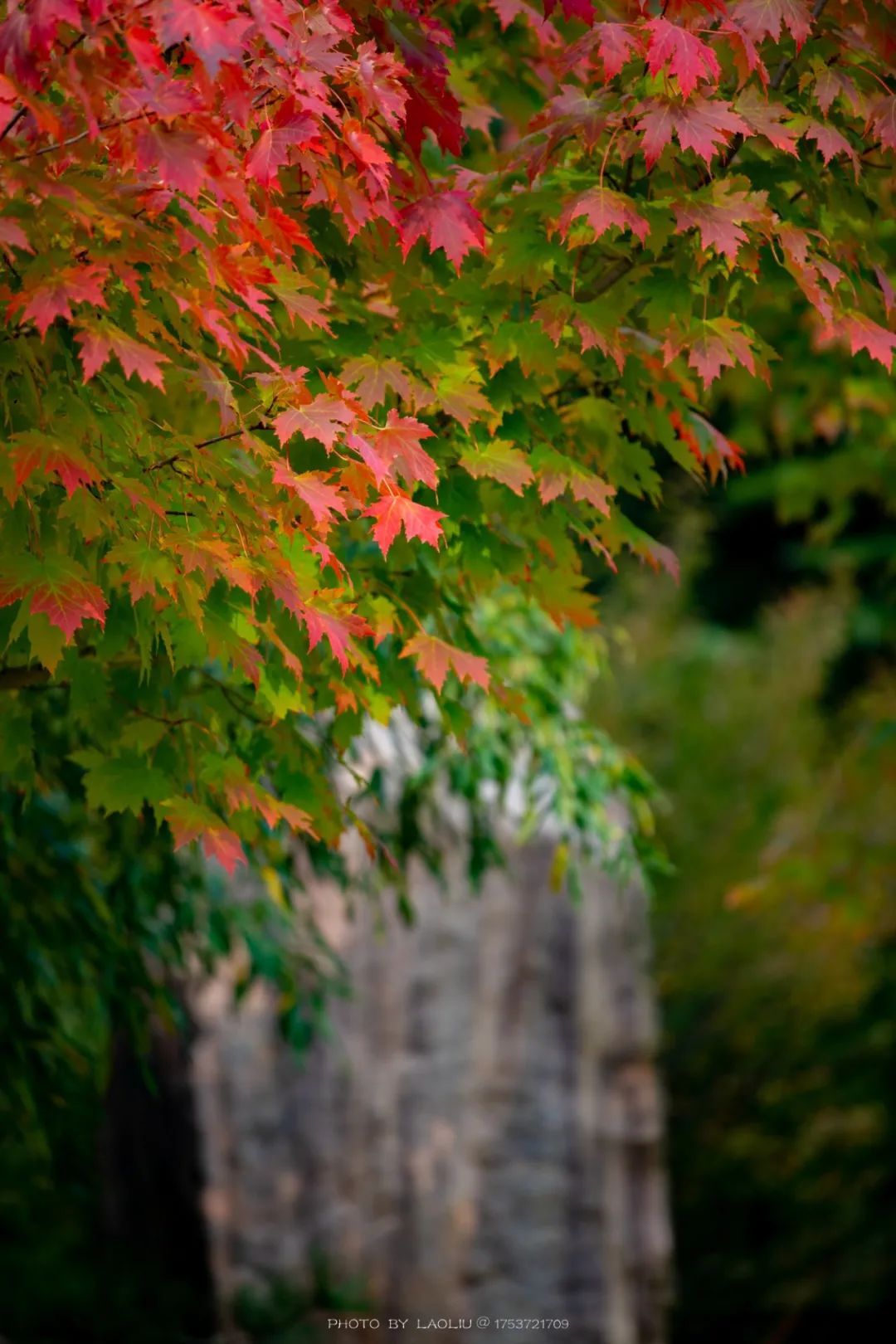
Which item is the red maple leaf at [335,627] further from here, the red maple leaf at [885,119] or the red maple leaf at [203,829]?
the red maple leaf at [885,119]

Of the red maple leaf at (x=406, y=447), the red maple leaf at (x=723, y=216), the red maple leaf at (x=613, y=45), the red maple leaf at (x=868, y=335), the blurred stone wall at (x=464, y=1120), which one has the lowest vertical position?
the blurred stone wall at (x=464, y=1120)

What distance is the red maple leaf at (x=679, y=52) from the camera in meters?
1.87

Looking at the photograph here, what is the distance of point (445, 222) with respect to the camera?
199 cm

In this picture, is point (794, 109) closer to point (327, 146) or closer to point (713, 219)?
point (713, 219)

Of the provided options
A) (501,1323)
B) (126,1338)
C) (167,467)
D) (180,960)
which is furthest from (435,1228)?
(167,467)

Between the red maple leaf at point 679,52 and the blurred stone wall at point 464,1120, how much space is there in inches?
151

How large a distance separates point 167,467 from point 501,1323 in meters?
4.69

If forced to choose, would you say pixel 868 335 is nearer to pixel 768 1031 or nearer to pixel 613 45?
pixel 613 45

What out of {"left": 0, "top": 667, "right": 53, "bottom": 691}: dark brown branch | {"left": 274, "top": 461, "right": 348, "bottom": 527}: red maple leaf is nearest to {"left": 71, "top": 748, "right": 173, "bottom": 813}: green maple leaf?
{"left": 0, "top": 667, "right": 53, "bottom": 691}: dark brown branch

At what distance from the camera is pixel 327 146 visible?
190 centimetres

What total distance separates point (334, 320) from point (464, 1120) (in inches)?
168

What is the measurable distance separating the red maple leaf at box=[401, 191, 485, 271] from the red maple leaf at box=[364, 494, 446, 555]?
1.16 ft

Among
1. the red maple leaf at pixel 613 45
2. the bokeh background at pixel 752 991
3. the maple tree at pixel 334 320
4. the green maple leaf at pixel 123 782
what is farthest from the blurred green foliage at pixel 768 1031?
the green maple leaf at pixel 123 782

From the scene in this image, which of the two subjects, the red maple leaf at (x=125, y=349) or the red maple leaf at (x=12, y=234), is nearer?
the red maple leaf at (x=12, y=234)
